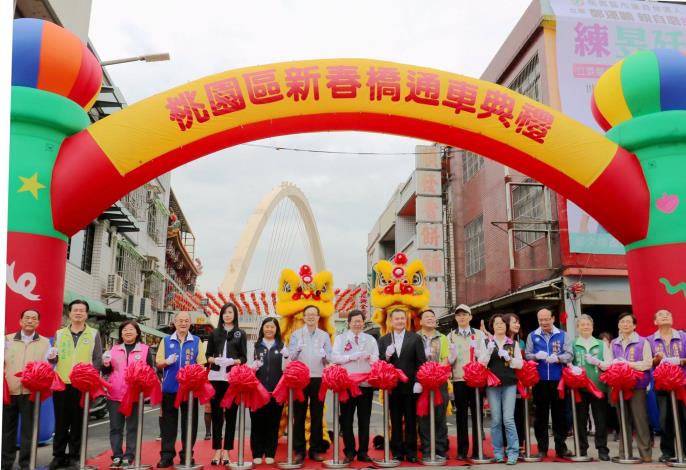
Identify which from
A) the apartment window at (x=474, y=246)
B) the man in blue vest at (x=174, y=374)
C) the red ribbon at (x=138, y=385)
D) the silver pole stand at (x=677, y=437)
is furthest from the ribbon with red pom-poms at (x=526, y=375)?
the apartment window at (x=474, y=246)

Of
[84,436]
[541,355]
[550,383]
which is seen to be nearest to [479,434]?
[550,383]

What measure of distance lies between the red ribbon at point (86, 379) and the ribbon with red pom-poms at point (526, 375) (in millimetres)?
3991

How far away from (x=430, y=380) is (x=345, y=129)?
3558 millimetres

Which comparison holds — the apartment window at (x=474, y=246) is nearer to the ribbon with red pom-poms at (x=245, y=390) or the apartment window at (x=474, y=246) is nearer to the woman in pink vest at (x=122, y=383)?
the ribbon with red pom-poms at (x=245, y=390)

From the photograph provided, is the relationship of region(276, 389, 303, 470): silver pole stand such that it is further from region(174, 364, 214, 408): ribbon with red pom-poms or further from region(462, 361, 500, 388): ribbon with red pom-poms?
region(462, 361, 500, 388): ribbon with red pom-poms

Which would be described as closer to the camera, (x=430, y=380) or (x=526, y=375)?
(x=430, y=380)

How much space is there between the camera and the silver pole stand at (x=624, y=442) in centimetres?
605

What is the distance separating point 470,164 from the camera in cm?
1825

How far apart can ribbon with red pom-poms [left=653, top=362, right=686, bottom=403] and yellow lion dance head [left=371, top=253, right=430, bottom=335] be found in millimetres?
2672

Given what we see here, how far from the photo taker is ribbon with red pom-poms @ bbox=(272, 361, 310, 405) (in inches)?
230

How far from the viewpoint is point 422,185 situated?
62.4 feet

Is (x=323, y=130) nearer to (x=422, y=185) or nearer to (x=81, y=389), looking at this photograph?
(x=81, y=389)

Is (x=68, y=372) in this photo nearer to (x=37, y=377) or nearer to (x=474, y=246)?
(x=37, y=377)

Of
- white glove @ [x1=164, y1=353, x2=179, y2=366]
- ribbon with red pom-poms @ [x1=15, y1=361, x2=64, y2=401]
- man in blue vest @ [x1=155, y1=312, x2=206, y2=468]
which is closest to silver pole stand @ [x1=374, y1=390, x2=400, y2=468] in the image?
man in blue vest @ [x1=155, y1=312, x2=206, y2=468]
